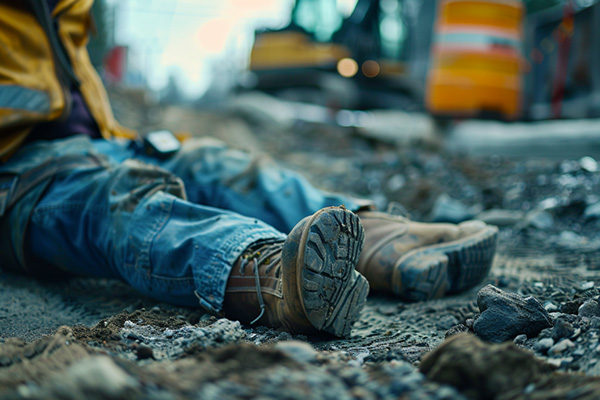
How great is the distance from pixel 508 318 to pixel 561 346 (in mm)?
157

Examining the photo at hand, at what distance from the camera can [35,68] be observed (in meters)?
1.73

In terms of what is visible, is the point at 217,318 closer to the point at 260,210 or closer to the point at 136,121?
the point at 260,210

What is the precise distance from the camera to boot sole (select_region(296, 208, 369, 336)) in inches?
44.8

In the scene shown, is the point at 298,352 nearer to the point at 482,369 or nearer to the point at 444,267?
the point at 482,369

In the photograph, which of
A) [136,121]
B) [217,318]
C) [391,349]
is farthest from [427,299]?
[136,121]

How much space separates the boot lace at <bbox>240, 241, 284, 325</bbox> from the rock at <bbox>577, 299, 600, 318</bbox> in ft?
2.16

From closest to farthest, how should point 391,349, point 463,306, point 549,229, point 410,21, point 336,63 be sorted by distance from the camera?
1. point 391,349
2. point 463,306
3. point 549,229
4. point 336,63
5. point 410,21

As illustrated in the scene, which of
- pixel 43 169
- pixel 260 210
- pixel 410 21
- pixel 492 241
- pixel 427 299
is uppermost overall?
pixel 410 21

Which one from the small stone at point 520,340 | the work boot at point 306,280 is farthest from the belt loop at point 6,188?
the small stone at point 520,340

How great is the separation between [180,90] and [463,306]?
71.2 feet

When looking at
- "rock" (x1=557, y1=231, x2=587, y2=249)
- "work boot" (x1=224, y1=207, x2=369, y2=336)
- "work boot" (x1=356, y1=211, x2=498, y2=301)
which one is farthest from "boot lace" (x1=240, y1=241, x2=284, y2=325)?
"rock" (x1=557, y1=231, x2=587, y2=249)

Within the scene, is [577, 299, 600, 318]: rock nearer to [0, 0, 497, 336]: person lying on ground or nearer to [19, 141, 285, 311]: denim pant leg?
[0, 0, 497, 336]: person lying on ground

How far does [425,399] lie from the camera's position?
760mm

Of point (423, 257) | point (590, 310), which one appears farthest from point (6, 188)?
point (590, 310)
